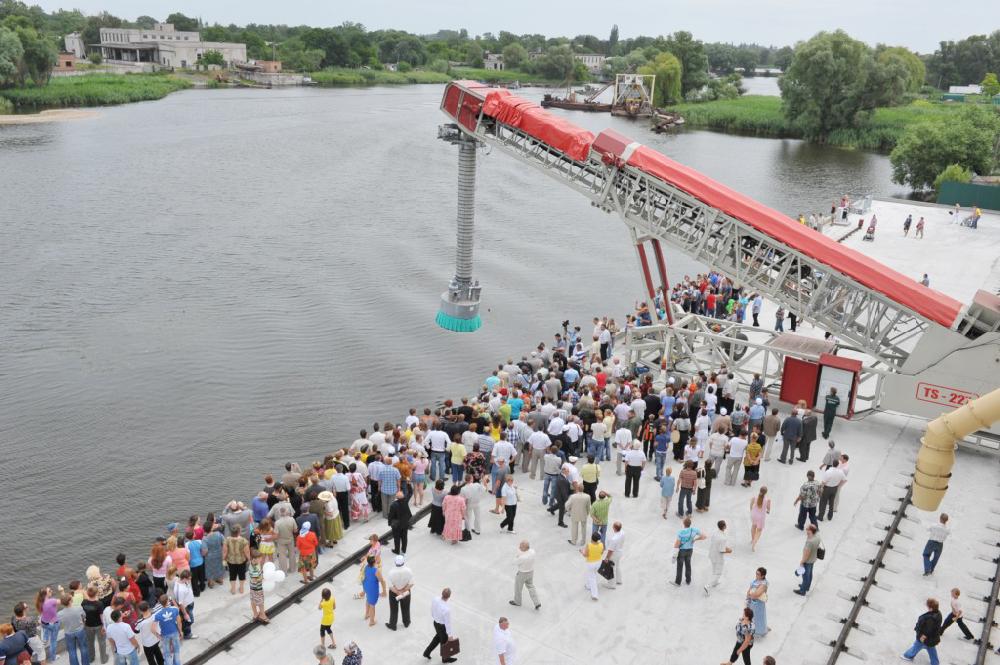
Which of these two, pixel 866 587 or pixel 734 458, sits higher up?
pixel 734 458

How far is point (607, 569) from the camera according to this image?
13.9 m

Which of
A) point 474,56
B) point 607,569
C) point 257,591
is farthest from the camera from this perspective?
point 474,56

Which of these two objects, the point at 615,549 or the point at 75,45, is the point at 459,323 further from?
the point at 75,45

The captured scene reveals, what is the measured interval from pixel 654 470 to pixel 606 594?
4789 millimetres

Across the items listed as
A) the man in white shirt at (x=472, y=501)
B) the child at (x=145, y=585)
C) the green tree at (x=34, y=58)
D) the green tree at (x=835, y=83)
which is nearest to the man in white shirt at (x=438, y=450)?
the man in white shirt at (x=472, y=501)

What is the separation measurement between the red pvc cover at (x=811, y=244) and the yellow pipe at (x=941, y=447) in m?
12.2

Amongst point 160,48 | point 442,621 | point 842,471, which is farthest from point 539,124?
point 160,48

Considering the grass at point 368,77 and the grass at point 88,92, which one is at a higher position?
the grass at point 368,77

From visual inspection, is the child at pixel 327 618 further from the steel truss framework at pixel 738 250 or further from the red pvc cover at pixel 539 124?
the red pvc cover at pixel 539 124

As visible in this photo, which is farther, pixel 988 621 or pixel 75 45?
pixel 75 45

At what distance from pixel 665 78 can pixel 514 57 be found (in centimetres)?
7235

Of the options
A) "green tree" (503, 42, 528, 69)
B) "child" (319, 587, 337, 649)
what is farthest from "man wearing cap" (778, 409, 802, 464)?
"green tree" (503, 42, 528, 69)

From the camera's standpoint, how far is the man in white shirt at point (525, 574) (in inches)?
521

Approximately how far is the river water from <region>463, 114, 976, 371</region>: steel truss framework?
8227mm
